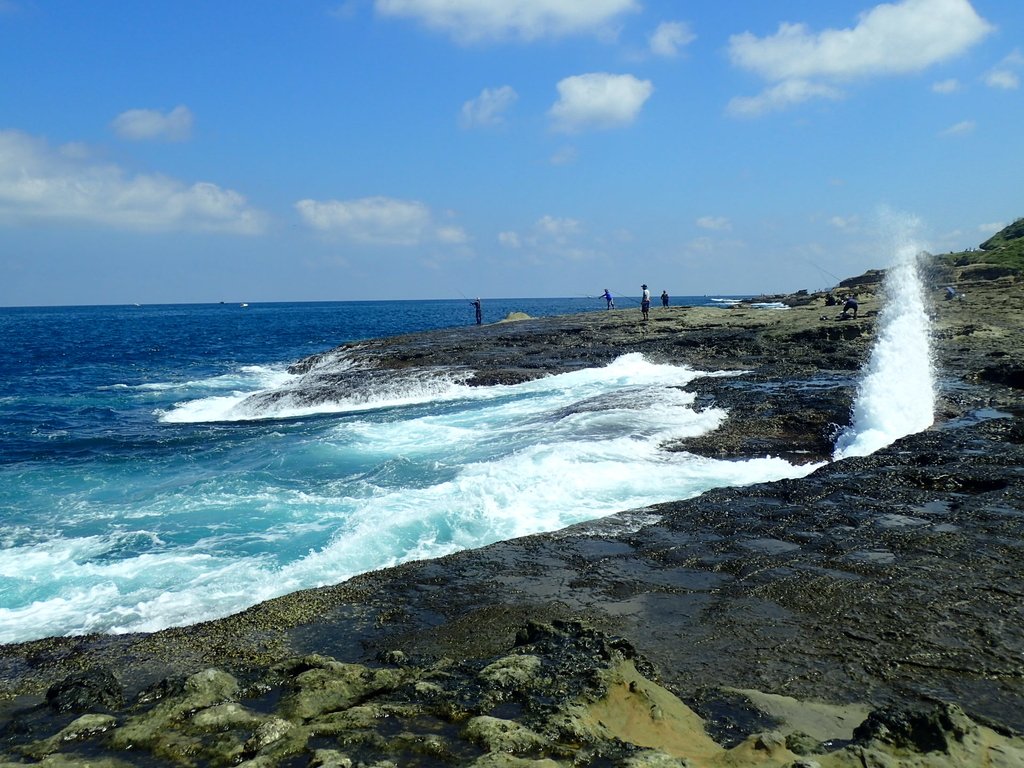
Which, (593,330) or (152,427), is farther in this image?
(593,330)

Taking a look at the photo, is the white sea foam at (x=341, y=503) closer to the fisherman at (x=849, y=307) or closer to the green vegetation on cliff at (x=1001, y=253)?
the fisherman at (x=849, y=307)

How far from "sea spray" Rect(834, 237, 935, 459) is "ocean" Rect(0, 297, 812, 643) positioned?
8.12ft

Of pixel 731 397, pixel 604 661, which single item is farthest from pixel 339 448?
pixel 604 661

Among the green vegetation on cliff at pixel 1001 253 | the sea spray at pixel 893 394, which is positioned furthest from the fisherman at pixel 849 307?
the green vegetation on cliff at pixel 1001 253

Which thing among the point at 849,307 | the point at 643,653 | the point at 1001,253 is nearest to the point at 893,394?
the point at 643,653

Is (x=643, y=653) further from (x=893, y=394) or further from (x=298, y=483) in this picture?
(x=893, y=394)

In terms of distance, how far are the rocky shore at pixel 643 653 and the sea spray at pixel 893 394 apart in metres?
1.80

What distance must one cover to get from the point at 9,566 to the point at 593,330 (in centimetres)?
3000

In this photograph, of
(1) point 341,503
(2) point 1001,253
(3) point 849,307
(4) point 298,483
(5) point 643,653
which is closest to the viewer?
(5) point 643,653

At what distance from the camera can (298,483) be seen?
15164 mm

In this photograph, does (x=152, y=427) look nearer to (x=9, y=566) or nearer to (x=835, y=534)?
(x=9, y=566)

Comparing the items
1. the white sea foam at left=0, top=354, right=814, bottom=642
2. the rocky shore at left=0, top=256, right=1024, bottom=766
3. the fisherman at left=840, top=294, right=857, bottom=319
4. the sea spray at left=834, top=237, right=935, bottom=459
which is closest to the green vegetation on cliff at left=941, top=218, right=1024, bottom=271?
the fisherman at left=840, top=294, right=857, bottom=319

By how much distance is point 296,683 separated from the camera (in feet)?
18.3

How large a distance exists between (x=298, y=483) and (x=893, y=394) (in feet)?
46.2
